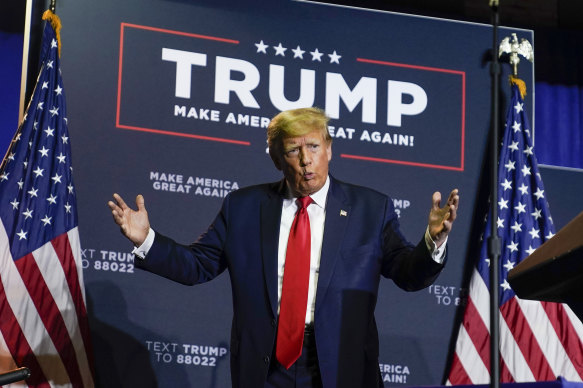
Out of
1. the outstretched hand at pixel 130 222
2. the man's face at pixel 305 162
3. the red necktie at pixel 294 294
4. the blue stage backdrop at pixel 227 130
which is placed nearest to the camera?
the red necktie at pixel 294 294

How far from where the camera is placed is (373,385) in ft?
10.5

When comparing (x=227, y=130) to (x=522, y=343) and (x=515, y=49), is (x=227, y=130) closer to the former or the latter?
(x=515, y=49)

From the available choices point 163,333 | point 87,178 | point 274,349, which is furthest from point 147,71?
point 274,349

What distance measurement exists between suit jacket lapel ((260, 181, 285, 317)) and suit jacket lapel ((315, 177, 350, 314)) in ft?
0.53

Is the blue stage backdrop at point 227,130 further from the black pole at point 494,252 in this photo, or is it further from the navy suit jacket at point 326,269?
the black pole at point 494,252

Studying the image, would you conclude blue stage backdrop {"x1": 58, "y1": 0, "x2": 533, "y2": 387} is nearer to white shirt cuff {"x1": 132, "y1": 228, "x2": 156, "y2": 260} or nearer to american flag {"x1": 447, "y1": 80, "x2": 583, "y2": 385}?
american flag {"x1": 447, "y1": 80, "x2": 583, "y2": 385}

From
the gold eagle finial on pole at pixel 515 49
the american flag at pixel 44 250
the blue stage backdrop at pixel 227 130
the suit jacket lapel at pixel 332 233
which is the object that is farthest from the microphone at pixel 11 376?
the gold eagle finial on pole at pixel 515 49

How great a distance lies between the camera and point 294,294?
3160mm

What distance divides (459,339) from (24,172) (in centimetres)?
254

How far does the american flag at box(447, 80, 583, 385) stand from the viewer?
530cm

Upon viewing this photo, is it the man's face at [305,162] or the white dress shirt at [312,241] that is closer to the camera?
the white dress shirt at [312,241]

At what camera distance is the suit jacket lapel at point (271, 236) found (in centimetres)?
321

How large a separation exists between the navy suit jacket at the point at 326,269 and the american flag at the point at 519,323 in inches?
77.5

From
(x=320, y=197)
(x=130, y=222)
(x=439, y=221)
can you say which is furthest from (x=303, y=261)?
(x=130, y=222)
